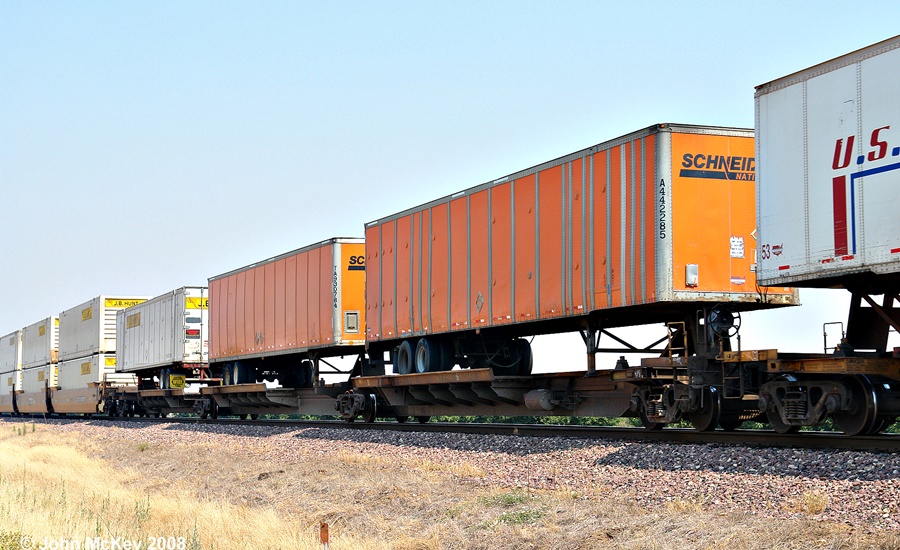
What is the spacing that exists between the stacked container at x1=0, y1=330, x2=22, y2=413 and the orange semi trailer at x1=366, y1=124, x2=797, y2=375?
1517 inches

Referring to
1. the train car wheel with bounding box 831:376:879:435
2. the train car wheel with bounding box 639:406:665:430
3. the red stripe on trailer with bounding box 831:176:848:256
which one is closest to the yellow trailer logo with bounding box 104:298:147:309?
the train car wheel with bounding box 639:406:665:430

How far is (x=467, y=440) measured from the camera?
17.1 metres

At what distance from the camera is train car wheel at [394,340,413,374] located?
21844mm

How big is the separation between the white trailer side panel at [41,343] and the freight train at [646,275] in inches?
898

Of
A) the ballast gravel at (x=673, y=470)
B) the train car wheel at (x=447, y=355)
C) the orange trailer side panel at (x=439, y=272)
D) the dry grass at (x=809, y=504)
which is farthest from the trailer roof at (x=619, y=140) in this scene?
the dry grass at (x=809, y=504)

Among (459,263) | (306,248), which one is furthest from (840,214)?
(306,248)

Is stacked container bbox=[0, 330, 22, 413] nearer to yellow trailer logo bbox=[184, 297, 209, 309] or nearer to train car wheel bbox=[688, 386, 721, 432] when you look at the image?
yellow trailer logo bbox=[184, 297, 209, 309]

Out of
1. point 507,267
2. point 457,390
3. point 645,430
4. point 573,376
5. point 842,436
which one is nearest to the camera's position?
point 842,436

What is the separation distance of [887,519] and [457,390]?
12.0 meters

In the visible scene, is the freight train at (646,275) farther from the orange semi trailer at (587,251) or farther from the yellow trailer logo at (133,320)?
the yellow trailer logo at (133,320)

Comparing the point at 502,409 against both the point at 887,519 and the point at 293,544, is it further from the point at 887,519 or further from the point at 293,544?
the point at 887,519

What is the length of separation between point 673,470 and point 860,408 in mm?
2672

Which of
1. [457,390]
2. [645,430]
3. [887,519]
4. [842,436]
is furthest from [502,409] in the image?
[887,519]

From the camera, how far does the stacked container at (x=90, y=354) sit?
41.6m
